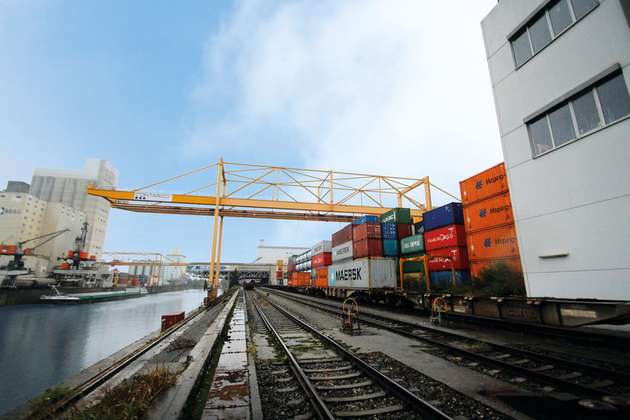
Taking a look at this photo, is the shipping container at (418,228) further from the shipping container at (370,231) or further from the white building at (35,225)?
the white building at (35,225)

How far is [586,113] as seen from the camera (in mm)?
8969

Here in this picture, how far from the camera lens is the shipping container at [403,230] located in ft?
70.1

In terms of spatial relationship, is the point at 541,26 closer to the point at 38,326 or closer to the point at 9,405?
the point at 9,405

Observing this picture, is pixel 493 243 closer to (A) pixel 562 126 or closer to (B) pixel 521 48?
(A) pixel 562 126

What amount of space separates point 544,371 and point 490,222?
919 centimetres

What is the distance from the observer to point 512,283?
11922mm

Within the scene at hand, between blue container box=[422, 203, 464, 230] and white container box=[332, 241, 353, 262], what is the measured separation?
7.40 m

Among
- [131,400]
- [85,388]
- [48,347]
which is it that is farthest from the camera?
[48,347]

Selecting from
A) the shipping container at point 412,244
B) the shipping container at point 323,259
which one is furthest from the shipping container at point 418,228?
the shipping container at point 323,259

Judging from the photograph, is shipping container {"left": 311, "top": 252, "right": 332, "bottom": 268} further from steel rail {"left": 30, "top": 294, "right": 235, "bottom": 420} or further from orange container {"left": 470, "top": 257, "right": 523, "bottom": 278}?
steel rail {"left": 30, "top": 294, "right": 235, "bottom": 420}

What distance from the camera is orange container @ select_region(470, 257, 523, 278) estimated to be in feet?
40.5

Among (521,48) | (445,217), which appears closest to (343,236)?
(445,217)

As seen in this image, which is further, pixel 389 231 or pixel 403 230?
pixel 403 230

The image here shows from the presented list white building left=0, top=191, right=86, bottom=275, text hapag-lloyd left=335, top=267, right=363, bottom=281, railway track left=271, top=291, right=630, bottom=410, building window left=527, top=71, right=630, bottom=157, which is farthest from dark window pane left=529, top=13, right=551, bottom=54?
white building left=0, top=191, right=86, bottom=275
